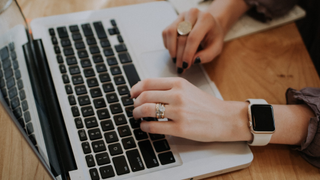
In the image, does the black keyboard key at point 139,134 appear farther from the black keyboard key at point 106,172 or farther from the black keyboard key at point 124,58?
the black keyboard key at point 124,58

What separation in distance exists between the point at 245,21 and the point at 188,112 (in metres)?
0.44

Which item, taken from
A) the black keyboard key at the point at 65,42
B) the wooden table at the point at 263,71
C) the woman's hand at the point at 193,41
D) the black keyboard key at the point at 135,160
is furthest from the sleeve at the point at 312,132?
the black keyboard key at the point at 65,42

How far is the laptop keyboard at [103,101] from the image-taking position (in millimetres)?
488

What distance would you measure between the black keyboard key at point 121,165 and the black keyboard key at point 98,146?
32 millimetres

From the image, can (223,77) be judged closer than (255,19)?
Yes

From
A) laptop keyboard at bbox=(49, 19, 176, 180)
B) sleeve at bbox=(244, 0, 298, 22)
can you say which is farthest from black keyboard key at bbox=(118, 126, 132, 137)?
sleeve at bbox=(244, 0, 298, 22)

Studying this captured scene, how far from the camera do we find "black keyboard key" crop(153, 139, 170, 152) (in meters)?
0.51

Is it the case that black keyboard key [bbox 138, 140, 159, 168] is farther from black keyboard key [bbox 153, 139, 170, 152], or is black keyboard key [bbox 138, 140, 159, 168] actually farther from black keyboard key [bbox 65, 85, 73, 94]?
black keyboard key [bbox 65, 85, 73, 94]

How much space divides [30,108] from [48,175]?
16cm

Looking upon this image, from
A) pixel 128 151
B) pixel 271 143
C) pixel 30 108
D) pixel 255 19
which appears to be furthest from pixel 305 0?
pixel 30 108

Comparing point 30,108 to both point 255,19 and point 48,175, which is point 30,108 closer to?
point 48,175

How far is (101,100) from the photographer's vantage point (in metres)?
0.56

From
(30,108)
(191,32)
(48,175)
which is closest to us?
(48,175)

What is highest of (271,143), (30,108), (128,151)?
(30,108)
